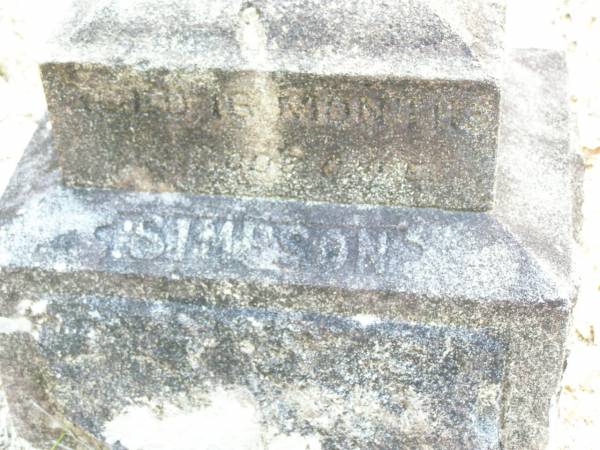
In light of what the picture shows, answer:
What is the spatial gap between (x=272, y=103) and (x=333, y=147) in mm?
168

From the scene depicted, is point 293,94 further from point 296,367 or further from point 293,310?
point 296,367

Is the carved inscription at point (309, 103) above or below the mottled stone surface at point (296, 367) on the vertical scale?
above

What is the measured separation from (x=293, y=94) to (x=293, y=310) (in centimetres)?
49

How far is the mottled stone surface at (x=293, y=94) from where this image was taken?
1844 mm

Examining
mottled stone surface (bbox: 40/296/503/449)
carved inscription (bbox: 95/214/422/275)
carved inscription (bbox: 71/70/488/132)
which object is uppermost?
carved inscription (bbox: 71/70/488/132)

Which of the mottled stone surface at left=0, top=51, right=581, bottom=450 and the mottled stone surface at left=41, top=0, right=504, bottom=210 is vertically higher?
the mottled stone surface at left=41, top=0, right=504, bottom=210

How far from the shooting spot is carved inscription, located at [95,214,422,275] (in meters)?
1.96

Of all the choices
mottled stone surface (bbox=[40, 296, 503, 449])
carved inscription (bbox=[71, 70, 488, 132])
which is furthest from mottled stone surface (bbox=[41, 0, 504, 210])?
mottled stone surface (bbox=[40, 296, 503, 449])

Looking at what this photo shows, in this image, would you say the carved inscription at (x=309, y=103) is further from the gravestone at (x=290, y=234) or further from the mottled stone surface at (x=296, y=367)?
the mottled stone surface at (x=296, y=367)

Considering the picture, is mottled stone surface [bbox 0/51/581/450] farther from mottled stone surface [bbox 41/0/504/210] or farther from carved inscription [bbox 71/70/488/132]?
carved inscription [bbox 71/70/488/132]

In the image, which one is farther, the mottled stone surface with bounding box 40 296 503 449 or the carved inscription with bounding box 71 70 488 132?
the mottled stone surface with bounding box 40 296 503 449

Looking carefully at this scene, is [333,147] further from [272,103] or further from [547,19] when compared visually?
[547,19]

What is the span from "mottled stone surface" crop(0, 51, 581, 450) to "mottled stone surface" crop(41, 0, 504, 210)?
94 millimetres

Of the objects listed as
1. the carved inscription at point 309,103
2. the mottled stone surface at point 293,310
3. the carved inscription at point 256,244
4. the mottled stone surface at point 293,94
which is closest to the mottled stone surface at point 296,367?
the mottled stone surface at point 293,310
